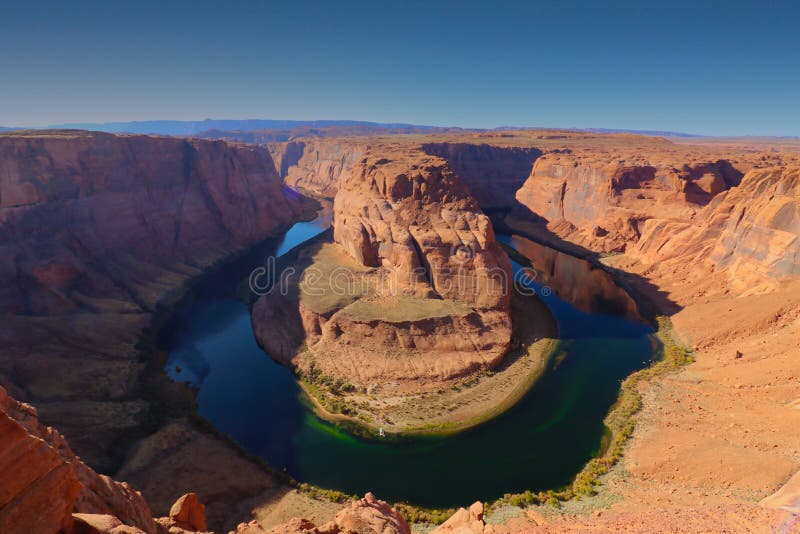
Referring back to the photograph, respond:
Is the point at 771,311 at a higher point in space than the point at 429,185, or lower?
lower

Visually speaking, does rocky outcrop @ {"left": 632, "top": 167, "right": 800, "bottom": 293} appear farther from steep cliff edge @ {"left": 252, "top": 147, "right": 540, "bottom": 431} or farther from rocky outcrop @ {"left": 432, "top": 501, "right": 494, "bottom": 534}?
rocky outcrop @ {"left": 432, "top": 501, "right": 494, "bottom": 534}

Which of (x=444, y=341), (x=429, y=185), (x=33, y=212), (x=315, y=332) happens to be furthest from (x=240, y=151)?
(x=444, y=341)

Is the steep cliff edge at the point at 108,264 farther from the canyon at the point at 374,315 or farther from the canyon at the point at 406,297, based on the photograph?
the canyon at the point at 406,297

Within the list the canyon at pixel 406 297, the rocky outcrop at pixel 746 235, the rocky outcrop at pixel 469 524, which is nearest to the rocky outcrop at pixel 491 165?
the rocky outcrop at pixel 746 235

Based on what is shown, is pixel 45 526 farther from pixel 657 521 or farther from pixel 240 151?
pixel 240 151

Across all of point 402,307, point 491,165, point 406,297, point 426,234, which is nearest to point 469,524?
point 402,307

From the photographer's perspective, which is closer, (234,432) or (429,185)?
(234,432)

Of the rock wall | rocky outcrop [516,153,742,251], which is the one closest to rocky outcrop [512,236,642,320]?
rocky outcrop [516,153,742,251]
